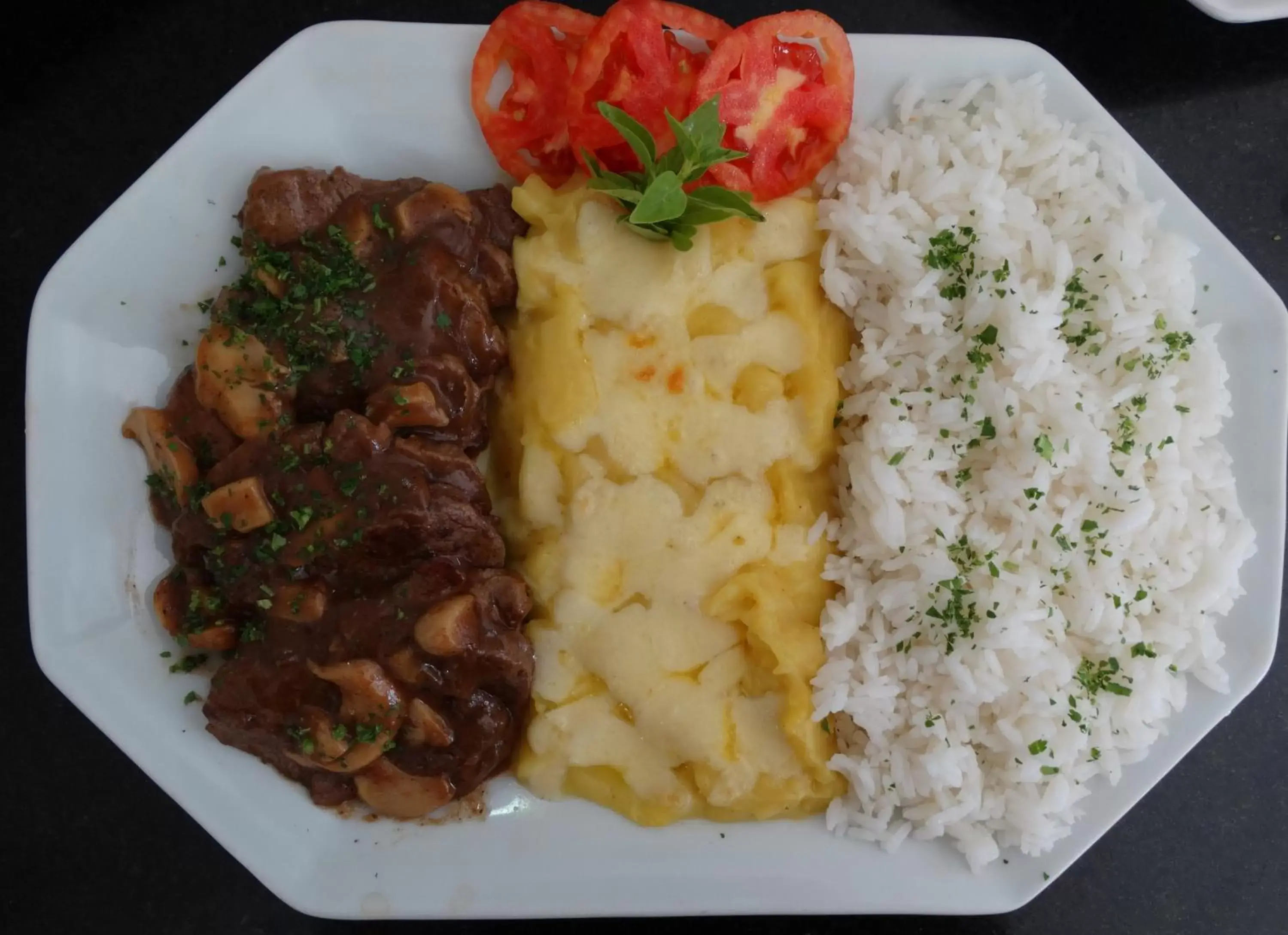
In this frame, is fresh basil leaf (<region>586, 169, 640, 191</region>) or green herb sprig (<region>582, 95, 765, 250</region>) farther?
fresh basil leaf (<region>586, 169, 640, 191</region>)

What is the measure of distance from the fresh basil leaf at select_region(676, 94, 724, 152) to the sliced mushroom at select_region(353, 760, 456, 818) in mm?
1982

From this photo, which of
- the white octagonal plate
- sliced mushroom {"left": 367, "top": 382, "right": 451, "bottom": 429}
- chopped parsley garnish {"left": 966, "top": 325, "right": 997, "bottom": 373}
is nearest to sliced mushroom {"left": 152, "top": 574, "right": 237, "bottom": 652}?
sliced mushroom {"left": 367, "top": 382, "right": 451, "bottom": 429}

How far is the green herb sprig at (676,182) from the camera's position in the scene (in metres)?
2.34

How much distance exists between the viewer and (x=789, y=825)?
8.77 ft

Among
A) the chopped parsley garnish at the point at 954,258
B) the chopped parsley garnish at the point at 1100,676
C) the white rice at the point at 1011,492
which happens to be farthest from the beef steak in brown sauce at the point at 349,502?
the chopped parsley garnish at the point at 1100,676

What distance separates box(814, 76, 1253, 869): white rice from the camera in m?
2.53

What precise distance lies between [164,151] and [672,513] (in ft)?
7.66

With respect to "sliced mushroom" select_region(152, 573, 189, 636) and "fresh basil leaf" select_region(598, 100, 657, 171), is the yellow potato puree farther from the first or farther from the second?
"sliced mushroom" select_region(152, 573, 189, 636)

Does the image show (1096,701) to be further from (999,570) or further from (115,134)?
(115,134)

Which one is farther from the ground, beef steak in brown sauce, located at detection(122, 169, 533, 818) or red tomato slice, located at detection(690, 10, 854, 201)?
red tomato slice, located at detection(690, 10, 854, 201)

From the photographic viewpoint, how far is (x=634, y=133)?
238 cm

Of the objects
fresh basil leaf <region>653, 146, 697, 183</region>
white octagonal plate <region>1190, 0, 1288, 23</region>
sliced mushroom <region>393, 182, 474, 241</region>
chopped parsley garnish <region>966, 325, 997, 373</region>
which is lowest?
chopped parsley garnish <region>966, 325, 997, 373</region>

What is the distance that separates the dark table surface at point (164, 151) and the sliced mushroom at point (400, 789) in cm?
77

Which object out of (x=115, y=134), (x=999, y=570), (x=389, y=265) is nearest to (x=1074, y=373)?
(x=999, y=570)
